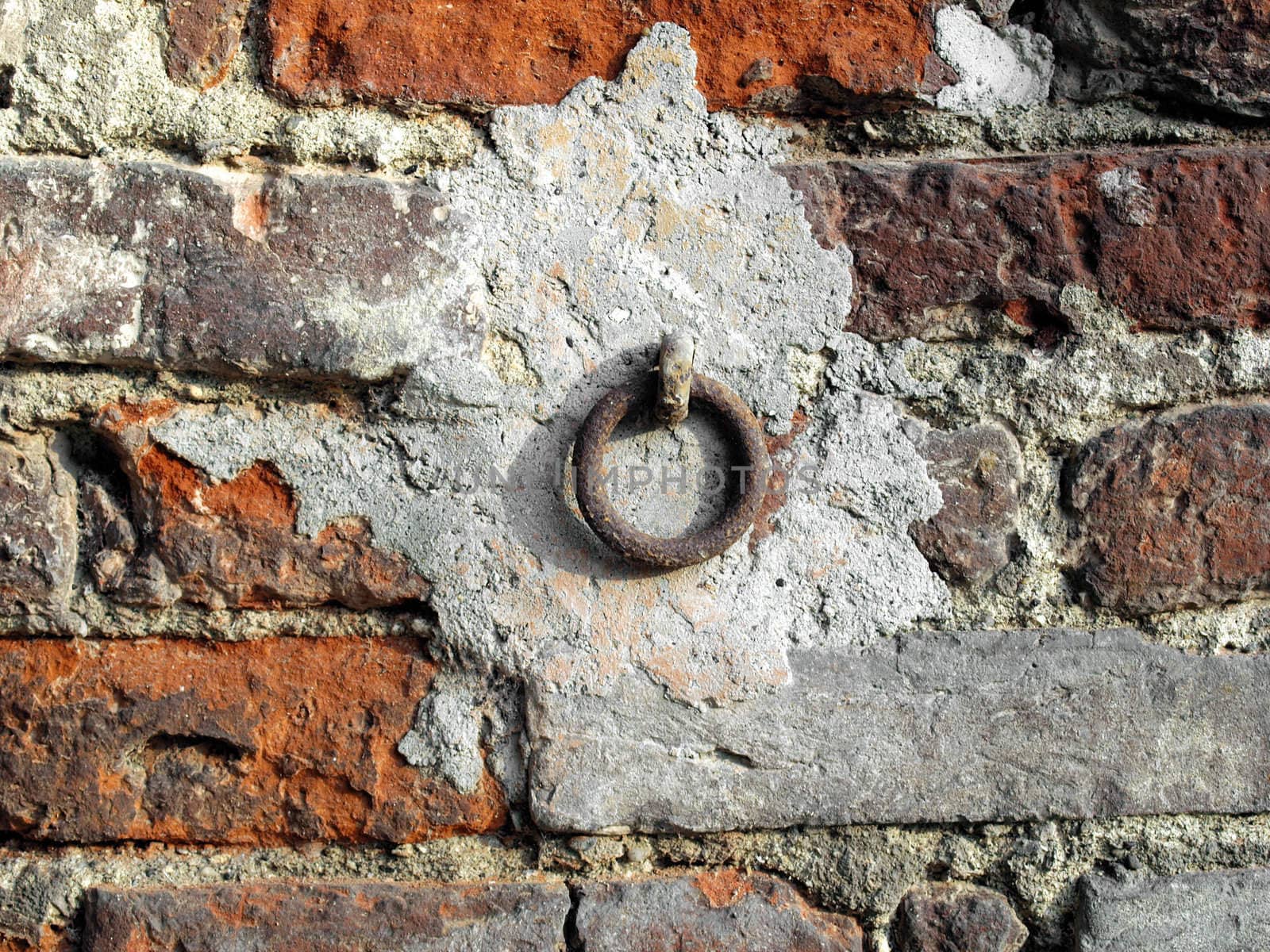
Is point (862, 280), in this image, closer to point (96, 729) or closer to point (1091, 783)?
point (1091, 783)

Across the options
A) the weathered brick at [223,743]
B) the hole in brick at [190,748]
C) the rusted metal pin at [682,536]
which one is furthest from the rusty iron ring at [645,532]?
the hole in brick at [190,748]

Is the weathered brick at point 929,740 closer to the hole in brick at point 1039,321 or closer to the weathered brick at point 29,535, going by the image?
the hole in brick at point 1039,321

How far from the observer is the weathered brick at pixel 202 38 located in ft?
3.88

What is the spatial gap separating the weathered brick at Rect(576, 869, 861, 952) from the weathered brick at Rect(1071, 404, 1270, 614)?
503 millimetres

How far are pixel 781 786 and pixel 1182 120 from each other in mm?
867

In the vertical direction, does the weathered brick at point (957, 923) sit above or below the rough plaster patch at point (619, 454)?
below

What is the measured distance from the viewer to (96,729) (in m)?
1.17

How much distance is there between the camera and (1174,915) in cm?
120

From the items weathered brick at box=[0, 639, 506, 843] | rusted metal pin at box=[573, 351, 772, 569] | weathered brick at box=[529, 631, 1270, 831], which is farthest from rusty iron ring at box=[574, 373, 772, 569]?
weathered brick at box=[0, 639, 506, 843]

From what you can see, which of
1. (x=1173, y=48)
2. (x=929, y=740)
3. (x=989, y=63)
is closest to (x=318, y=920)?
(x=929, y=740)

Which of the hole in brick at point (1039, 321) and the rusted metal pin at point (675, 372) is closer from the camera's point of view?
the rusted metal pin at point (675, 372)

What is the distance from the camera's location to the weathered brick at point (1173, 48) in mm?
1202

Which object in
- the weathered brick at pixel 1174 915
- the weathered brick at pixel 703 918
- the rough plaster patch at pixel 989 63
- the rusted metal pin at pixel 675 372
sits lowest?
the weathered brick at pixel 703 918

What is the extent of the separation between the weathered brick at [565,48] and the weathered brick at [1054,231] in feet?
0.34
